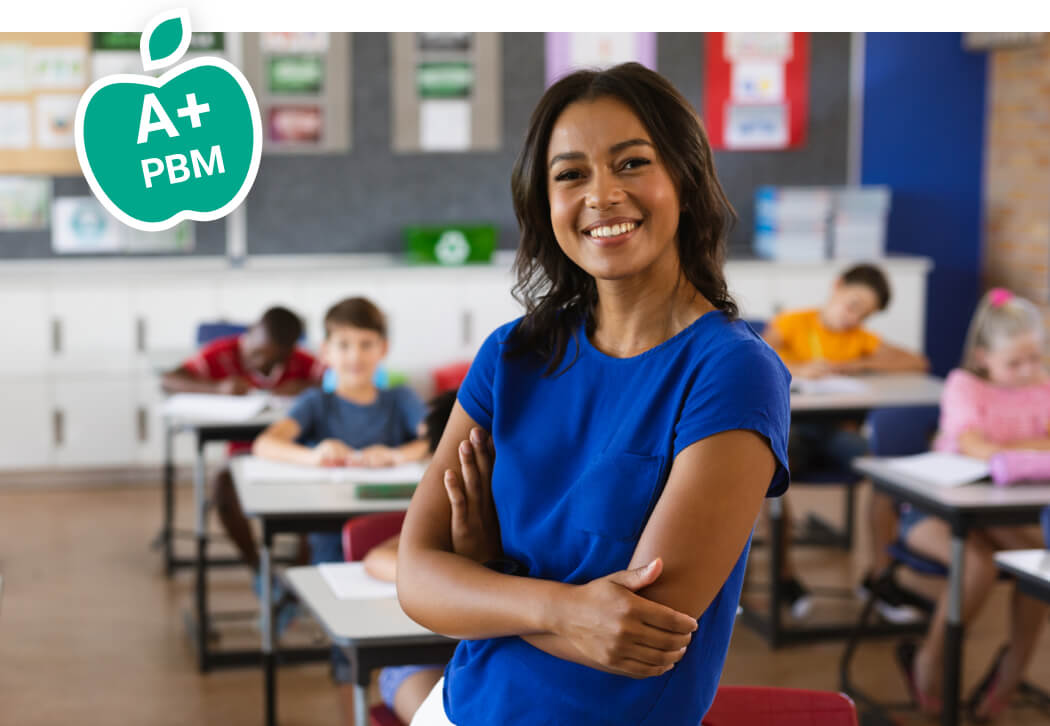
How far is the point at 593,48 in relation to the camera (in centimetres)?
640

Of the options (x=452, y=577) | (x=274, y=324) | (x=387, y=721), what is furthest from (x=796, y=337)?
(x=452, y=577)

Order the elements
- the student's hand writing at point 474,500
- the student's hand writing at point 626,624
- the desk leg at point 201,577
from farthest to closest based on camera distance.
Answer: the desk leg at point 201,577, the student's hand writing at point 474,500, the student's hand writing at point 626,624

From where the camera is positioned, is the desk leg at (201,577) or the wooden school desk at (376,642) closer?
the wooden school desk at (376,642)

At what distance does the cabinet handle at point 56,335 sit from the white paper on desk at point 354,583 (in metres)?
3.84

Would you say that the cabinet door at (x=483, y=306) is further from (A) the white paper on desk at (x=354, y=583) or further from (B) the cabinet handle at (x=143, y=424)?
(A) the white paper on desk at (x=354, y=583)

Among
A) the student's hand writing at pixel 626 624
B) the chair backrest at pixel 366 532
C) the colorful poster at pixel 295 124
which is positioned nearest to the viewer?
the student's hand writing at pixel 626 624

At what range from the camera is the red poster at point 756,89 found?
6.51 metres

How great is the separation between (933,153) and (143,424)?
4.25 meters

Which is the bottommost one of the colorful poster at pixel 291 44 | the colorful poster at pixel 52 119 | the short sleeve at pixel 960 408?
the short sleeve at pixel 960 408

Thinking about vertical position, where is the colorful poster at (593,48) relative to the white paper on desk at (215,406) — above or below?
above

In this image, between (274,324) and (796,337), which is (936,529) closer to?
(796,337)

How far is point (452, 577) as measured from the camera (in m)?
1.32

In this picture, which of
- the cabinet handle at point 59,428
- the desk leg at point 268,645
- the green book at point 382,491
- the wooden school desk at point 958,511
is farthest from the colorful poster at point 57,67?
the wooden school desk at point 958,511

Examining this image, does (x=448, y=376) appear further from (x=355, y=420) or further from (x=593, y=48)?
(x=355, y=420)
